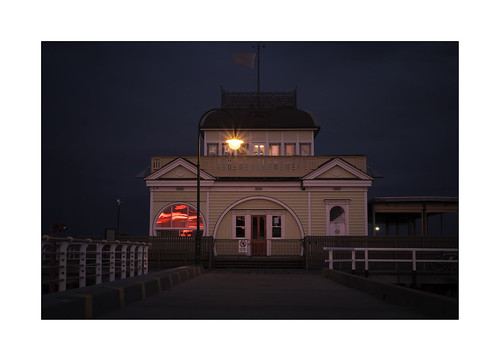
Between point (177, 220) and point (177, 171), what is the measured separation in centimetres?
271

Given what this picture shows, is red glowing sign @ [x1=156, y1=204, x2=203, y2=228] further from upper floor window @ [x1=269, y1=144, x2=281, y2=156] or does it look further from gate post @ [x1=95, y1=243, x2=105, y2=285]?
gate post @ [x1=95, y1=243, x2=105, y2=285]

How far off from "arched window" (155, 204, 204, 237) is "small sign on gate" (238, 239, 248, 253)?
7.99ft

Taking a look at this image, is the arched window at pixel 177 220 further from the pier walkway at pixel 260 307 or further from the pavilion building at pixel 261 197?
the pier walkway at pixel 260 307

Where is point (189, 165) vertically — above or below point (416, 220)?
above

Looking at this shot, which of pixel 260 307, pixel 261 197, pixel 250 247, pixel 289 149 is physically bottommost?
pixel 250 247

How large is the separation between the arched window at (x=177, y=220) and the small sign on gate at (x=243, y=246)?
2436 mm

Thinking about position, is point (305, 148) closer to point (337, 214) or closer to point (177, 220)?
point (337, 214)

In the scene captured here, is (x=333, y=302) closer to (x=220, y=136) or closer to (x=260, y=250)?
(x=260, y=250)

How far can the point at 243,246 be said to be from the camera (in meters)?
30.1

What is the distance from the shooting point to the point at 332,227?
30.9 metres

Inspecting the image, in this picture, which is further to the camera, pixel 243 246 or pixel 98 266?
pixel 243 246

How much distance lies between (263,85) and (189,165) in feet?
40.0

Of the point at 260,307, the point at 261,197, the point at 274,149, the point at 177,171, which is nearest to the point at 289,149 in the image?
the point at 274,149

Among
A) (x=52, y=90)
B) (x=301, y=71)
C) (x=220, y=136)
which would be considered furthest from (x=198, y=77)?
(x=52, y=90)
